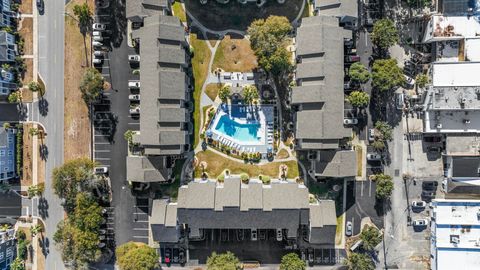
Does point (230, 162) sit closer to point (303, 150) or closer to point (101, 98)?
point (303, 150)

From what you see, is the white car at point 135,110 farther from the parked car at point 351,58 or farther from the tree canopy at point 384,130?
the tree canopy at point 384,130

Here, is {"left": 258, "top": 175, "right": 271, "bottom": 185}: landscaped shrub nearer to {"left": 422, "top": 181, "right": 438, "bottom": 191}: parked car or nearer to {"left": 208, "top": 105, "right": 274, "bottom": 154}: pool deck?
{"left": 208, "top": 105, "right": 274, "bottom": 154}: pool deck

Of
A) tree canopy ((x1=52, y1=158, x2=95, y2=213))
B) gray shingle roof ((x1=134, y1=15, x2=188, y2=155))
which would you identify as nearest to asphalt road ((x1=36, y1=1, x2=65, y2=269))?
tree canopy ((x1=52, y1=158, x2=95, y2=213))

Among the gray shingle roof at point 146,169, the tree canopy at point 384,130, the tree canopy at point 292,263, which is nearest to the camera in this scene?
the tree canopy at point 292,263

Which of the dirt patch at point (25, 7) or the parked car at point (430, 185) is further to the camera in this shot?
the dirt patch at point (25, 7)

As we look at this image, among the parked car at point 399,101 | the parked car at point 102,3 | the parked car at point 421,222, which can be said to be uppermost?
the parked car at point 102,3

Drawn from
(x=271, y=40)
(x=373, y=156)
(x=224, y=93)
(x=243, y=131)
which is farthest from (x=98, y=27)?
(x=373, y=156)

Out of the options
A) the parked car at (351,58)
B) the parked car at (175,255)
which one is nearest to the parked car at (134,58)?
the parked car at (175,255)

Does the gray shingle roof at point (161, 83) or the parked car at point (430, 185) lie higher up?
the gray shingle roof at point (161, 83)
